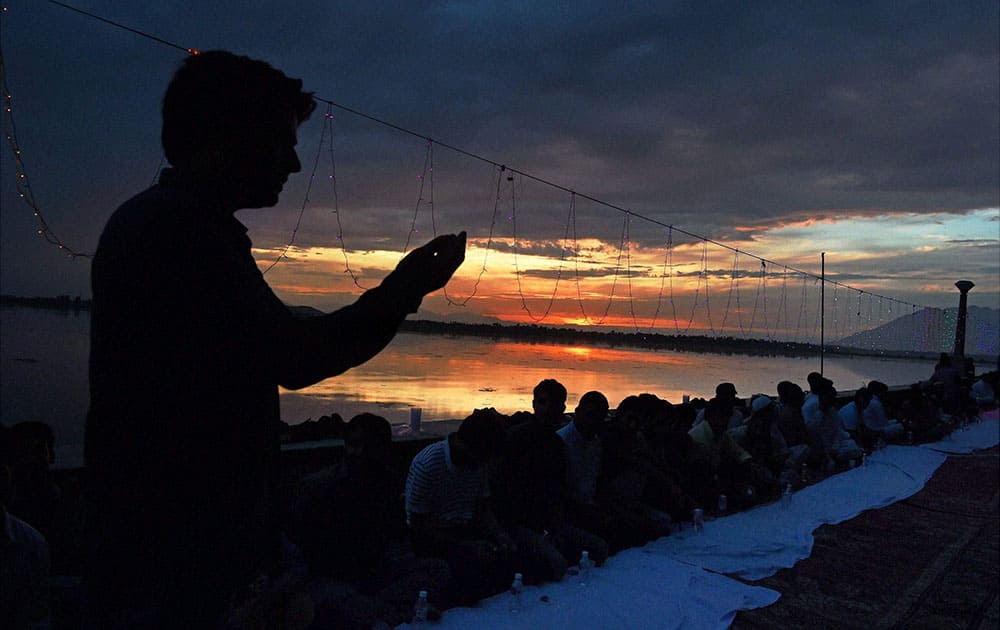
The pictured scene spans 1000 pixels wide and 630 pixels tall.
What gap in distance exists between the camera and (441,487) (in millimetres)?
3912

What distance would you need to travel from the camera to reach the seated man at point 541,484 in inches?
170

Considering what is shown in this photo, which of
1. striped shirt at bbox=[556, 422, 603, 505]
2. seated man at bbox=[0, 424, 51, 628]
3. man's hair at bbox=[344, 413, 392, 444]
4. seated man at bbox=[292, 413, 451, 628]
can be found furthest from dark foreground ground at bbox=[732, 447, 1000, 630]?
seated man at bbox=[0, 424, 51, 628]

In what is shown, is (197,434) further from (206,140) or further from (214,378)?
(206,140)

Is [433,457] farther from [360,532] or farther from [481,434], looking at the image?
[360,532]

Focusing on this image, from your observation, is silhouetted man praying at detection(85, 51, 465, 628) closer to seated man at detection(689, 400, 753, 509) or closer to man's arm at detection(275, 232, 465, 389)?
man's arm at detection(275, 232, 465, 389)

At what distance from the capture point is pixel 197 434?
73cm

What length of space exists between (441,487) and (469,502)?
26 centimetres

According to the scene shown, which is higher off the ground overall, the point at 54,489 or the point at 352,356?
the point at 352,356

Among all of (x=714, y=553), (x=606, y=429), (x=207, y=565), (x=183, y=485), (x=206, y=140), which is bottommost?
(x=714, y=553)

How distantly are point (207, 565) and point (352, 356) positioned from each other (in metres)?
0.31

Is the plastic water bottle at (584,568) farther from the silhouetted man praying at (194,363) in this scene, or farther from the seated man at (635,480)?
the silhouetted man praying at (194,363)

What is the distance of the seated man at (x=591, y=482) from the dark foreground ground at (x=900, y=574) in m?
0.95

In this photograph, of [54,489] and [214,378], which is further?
[54,489]

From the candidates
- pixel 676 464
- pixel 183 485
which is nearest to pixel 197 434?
pixel 183 485
